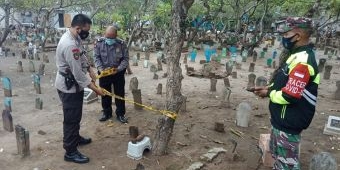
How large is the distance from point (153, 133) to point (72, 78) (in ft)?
6.02

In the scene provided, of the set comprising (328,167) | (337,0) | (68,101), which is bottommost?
(328,167)

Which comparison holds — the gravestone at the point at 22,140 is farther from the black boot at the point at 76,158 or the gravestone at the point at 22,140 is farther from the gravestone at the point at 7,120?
the gravestone at the point at 7,120

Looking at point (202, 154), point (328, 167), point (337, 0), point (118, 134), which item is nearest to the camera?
point (328, 167)

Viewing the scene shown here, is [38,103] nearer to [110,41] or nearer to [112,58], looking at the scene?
[112,58]

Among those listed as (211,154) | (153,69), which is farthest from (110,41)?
(153,69)

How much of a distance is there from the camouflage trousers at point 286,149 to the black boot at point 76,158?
8.37ft

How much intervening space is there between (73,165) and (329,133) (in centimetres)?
429

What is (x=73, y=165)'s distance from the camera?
4500 mm

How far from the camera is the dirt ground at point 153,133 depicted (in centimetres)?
456

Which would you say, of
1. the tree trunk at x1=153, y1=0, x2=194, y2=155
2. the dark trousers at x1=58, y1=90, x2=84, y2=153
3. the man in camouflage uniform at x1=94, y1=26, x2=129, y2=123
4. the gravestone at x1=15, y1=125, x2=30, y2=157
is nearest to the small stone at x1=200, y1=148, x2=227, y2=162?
the tree trunk at x1=153, y1=0, x2=194, y2=155

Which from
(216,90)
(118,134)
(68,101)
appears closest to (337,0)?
(216,90)

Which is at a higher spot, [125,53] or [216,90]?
[125,53]

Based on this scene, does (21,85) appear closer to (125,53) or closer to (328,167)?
(125,53)

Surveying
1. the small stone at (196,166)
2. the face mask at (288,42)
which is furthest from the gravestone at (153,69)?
the face mask at (288,42)
